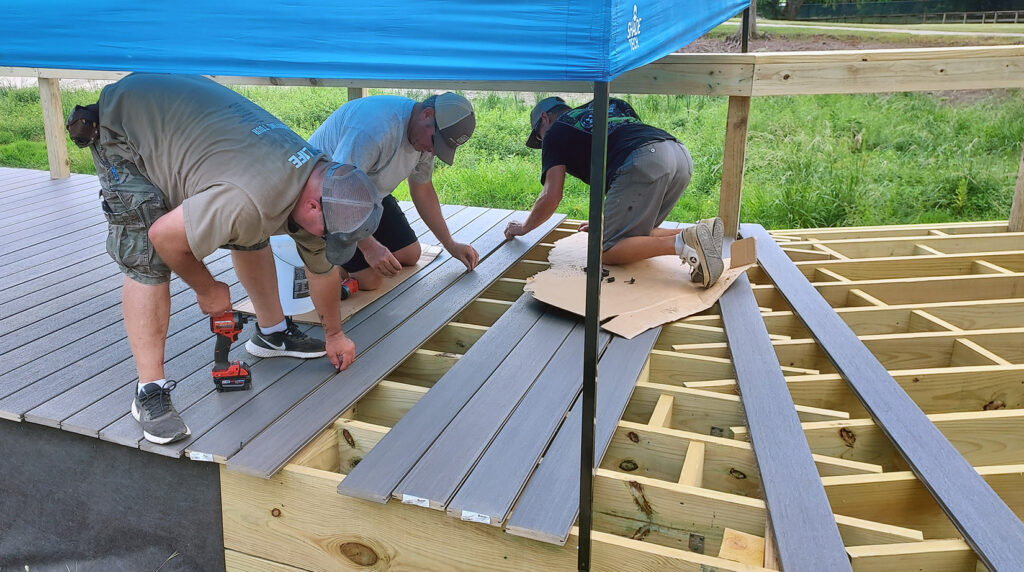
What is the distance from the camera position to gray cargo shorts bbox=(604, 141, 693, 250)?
11.3 ft

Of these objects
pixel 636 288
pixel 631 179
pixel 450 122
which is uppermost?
pixel 450 122

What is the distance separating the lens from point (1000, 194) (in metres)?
6.87

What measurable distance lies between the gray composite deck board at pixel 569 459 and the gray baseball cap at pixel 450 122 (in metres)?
1.02

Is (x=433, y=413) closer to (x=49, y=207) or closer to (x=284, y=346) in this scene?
(x=284, y=346)

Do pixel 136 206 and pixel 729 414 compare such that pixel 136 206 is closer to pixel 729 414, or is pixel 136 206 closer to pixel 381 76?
pixel 381 76

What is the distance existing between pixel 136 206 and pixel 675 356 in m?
1.86

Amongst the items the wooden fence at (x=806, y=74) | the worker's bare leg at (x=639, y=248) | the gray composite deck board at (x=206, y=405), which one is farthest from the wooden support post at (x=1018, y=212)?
the gray composite deck board at (x=206, y=405)

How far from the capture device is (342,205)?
2.21m

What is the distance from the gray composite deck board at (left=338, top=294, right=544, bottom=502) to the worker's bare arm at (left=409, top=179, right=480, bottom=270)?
1.89 feet

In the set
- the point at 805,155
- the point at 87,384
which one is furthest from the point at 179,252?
the point at 805,155

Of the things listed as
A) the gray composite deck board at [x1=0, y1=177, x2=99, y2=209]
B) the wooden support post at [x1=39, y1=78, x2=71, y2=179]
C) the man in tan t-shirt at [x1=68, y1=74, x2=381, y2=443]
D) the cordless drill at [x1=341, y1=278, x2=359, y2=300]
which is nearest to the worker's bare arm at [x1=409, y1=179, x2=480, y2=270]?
the cordless drill at [x1=341, y1=278, x2=359, y2=300]

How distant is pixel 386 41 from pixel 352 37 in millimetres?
85

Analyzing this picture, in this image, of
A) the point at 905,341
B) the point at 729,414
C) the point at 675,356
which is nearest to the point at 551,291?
the point at 675,356

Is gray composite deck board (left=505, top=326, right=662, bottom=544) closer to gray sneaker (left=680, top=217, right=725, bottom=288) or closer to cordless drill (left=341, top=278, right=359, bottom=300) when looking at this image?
gray sneaker (left=680, top=217, right=725, bottom=288)
